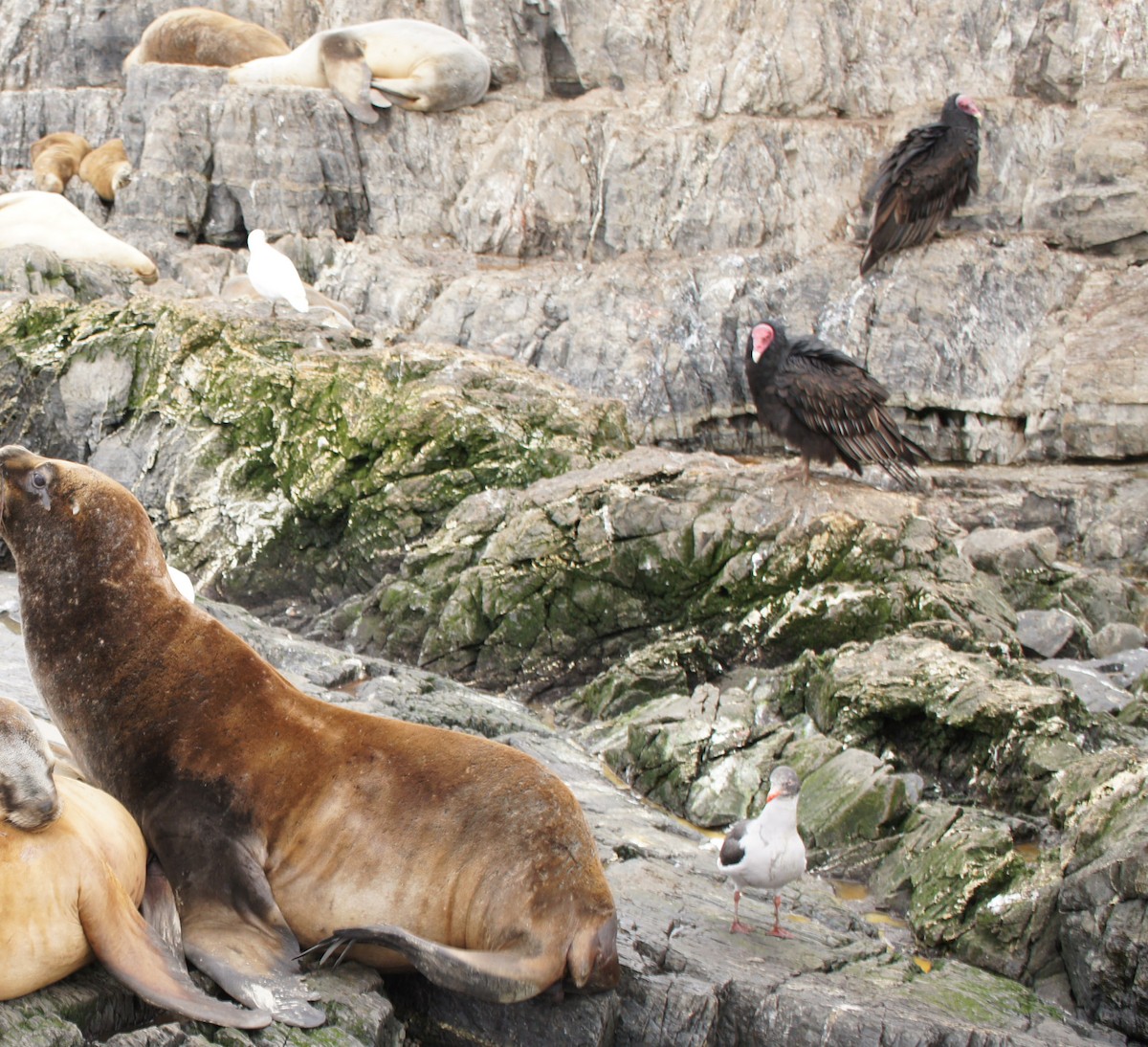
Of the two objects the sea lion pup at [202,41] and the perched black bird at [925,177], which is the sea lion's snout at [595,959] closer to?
the perched black bird at [925,177]

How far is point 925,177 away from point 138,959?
14124mm

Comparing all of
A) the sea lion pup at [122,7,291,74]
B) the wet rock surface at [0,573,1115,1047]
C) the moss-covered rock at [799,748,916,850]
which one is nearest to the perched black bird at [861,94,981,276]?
the moss-covered rock at [799,748,916,850]

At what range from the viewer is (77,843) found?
285 cm

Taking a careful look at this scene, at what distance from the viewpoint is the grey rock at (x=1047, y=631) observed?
9.27 meters

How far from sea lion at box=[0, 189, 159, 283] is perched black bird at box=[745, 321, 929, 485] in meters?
8.32

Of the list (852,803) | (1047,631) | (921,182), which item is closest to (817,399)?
(1047,631)

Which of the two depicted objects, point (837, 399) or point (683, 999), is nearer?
point (683, 999)

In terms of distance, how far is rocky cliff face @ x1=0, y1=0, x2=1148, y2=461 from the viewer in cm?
1521

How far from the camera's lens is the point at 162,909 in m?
3.06

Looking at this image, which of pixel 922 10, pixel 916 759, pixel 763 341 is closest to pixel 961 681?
pixel 916 759

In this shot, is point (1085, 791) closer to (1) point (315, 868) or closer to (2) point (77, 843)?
(1) point (315, 868)

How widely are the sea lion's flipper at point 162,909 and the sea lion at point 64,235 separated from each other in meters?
12.2

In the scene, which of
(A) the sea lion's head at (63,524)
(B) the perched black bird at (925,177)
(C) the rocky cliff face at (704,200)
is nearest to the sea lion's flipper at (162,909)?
(A) the sea lion's head at (63,524)

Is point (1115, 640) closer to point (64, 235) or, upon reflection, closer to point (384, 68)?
point (64, 235)
